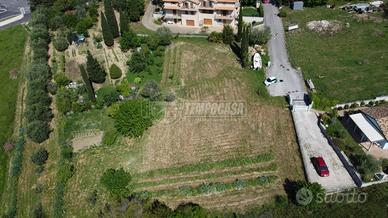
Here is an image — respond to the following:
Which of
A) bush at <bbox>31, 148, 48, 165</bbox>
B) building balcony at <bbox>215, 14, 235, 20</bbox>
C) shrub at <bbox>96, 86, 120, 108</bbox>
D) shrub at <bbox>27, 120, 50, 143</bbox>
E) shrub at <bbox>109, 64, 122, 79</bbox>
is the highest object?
building balcony at <bbox>215, 14, 235, 20</bbox>

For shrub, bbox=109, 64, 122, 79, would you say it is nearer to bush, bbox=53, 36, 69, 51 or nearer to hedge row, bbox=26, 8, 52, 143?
hedge row, bbox=26, 8, 52, 143

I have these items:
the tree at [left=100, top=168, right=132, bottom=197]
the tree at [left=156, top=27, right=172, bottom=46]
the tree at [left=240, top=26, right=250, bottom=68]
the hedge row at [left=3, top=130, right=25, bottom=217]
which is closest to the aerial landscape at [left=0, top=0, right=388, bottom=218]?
the tree at [left=100, top=168, right=132, bottom=197]

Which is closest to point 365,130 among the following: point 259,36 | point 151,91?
point 259,36

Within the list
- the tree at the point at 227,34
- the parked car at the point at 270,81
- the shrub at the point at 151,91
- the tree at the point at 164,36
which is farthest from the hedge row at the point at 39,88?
the parked car at the point at 270,81

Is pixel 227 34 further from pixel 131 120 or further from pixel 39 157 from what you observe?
pixel 39 157

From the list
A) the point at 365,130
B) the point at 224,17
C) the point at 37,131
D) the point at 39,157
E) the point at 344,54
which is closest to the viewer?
A: the point at 365,130

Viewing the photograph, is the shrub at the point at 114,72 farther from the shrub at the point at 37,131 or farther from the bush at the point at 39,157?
the bush at the point at 39,157
